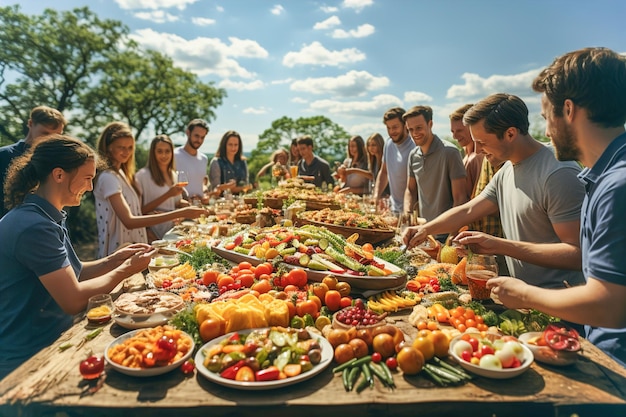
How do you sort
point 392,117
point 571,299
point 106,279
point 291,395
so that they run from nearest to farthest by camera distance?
point 291,395
point 571,299
point 106,279
point 392,117

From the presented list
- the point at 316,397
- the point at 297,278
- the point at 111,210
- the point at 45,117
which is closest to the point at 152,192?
the point at 111,210

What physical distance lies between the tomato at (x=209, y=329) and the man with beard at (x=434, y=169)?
455 centimetres

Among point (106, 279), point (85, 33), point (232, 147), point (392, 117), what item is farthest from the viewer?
point (85, 33)

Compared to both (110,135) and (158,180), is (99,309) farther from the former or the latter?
(158,180)

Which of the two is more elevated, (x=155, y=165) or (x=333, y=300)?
(x=155, y=165)

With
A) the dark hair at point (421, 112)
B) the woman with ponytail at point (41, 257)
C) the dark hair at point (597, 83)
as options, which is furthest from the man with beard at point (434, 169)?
the woman with ponytail at point (41, 257)

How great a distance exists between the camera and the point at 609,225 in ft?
6.95

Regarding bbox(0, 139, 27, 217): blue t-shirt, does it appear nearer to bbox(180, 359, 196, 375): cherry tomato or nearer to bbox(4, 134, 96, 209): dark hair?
bbox(4, 134, 96, 209): dark hair

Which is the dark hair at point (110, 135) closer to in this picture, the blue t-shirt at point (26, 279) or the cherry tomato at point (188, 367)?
the blue t-shirt at point (26, 279)

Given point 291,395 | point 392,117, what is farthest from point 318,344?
point 392,117

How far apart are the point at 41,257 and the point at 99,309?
518mm

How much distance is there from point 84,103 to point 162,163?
23.7m

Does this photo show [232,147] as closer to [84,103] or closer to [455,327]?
[455,327]

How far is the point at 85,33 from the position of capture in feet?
84.0
